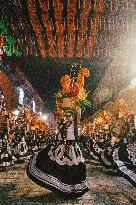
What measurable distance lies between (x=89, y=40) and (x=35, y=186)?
817 cm

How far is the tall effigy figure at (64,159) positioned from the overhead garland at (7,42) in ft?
16.4

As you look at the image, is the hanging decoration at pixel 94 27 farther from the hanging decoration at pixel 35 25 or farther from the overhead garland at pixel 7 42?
the overhead garland at pixel 7 42

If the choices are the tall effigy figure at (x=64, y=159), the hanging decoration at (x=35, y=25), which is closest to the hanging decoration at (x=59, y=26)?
the hanging decoration at (x=35, y=25)

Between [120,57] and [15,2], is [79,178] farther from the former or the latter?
[120,57]

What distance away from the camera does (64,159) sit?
7.78 m

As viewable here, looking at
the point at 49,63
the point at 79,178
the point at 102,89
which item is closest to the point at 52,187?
the point at 79,178

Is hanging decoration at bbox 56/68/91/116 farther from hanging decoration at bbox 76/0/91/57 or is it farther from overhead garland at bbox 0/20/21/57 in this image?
overhead garland at bbox 0/20/21/57

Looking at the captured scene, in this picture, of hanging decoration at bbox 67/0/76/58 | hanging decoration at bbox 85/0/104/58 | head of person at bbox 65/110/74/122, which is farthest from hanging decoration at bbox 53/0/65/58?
head of person at bbox 65/110/74/122

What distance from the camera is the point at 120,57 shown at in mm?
18141

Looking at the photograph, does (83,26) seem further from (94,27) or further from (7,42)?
(7,42)

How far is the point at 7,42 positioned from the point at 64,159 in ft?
32.0

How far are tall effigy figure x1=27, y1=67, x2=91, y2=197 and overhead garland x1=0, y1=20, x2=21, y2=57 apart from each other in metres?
5.01

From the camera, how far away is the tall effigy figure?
7346 mm

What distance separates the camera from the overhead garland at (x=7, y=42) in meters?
13.9
